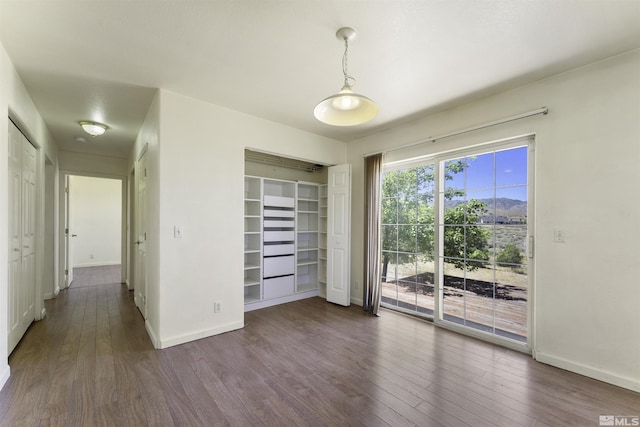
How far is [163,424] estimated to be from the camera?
5.69 feet

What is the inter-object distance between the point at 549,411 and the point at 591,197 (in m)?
1.72

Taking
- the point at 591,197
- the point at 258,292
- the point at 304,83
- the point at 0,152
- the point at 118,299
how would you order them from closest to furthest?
the point at 0,152 < the point at 591,197 < the point at 304,83 < the point at 258,292 < the point at 118,299

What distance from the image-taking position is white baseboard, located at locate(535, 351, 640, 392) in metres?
2.10

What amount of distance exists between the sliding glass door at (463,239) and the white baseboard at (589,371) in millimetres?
279

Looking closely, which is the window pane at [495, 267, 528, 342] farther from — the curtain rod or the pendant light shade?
the pendant light shade

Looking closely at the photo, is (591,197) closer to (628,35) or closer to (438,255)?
(628,35)

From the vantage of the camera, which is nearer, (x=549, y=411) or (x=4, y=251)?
(x=549, y=411)

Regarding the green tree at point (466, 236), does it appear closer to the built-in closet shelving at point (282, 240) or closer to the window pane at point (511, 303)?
the window pane at point (511, 303)

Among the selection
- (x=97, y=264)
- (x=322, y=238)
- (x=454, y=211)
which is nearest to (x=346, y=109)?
(x=454, y=211)

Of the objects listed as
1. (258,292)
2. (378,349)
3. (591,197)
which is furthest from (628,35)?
(258,292)

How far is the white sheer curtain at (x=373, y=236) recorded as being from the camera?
390 cm

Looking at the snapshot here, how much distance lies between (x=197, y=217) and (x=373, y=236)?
2343 millimetres

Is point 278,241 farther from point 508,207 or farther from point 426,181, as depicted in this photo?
point 508,207

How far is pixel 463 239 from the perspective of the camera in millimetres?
3240
